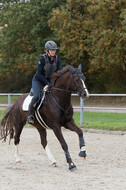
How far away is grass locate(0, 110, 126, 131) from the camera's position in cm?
1429

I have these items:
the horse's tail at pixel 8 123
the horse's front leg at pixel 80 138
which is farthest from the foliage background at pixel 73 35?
the horse's front leg at pixel 80 138

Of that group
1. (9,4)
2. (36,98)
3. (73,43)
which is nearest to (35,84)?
(36,98)

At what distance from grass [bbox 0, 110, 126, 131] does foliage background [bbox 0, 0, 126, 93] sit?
304 inches

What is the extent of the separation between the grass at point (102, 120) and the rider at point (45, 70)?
6316 mm

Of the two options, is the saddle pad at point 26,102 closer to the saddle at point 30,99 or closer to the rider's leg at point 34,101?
the saddle at point 30,99

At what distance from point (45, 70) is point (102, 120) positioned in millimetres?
8261

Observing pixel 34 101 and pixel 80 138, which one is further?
pixel 34 101

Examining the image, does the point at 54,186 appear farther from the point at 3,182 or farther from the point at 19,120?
the point at 19,120

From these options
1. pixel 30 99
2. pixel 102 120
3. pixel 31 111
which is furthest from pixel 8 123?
pixel 102 120

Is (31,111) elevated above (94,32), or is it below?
below

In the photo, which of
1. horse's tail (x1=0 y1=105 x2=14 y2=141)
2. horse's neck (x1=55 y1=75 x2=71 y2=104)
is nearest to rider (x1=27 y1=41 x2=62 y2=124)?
horse's neck (x1=55 y1=75 x2=71 y2=104)

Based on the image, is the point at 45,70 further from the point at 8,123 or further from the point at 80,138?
the point at 8,123

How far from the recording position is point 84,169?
7.32 m

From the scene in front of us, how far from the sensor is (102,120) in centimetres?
1565
